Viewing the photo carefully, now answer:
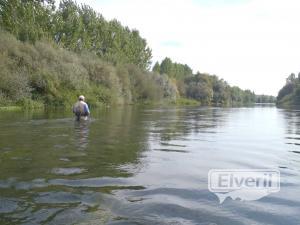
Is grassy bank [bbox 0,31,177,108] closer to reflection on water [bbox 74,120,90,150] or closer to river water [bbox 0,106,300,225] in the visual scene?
reflection on water [bbox 74,120,90,150]

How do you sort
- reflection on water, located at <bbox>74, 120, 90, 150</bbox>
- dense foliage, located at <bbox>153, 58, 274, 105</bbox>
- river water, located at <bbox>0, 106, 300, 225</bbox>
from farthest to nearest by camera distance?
dense foliage, located at <bbox>153, 58, 274, 105</bbox> → reflection on water, located at <bbox>74, 120, 90, 150</bbox> → river water, located at <bbox>0, 106, 300, 225</bbox>

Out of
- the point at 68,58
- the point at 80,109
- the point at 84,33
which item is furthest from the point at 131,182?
the point at 84,33

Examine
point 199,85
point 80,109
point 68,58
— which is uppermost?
point 68,58

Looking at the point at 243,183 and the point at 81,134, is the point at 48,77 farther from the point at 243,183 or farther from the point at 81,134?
the point at 243,183

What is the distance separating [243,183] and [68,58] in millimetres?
54226

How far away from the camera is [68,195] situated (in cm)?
785

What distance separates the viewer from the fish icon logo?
8.31 meters

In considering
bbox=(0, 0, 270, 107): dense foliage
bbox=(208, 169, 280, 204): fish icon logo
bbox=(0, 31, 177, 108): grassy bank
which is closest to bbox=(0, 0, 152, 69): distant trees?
bbox=(0, 0, 270, 107): dense foliage

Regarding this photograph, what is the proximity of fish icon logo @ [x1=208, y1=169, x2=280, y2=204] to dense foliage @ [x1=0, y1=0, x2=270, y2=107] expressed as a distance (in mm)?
24355

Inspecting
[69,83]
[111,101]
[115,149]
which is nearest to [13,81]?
[69,83]

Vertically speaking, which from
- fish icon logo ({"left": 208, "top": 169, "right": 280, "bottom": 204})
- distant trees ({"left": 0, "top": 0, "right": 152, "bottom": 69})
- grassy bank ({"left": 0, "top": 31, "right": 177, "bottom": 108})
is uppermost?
distant trees ({"left": 0, "top": 0, "right": 152, "bottom": 69})

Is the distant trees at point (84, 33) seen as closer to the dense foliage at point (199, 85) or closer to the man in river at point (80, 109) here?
the man in river at point (80, 109)

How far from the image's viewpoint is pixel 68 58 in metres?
60.8

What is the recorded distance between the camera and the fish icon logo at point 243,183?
831 centimetres
